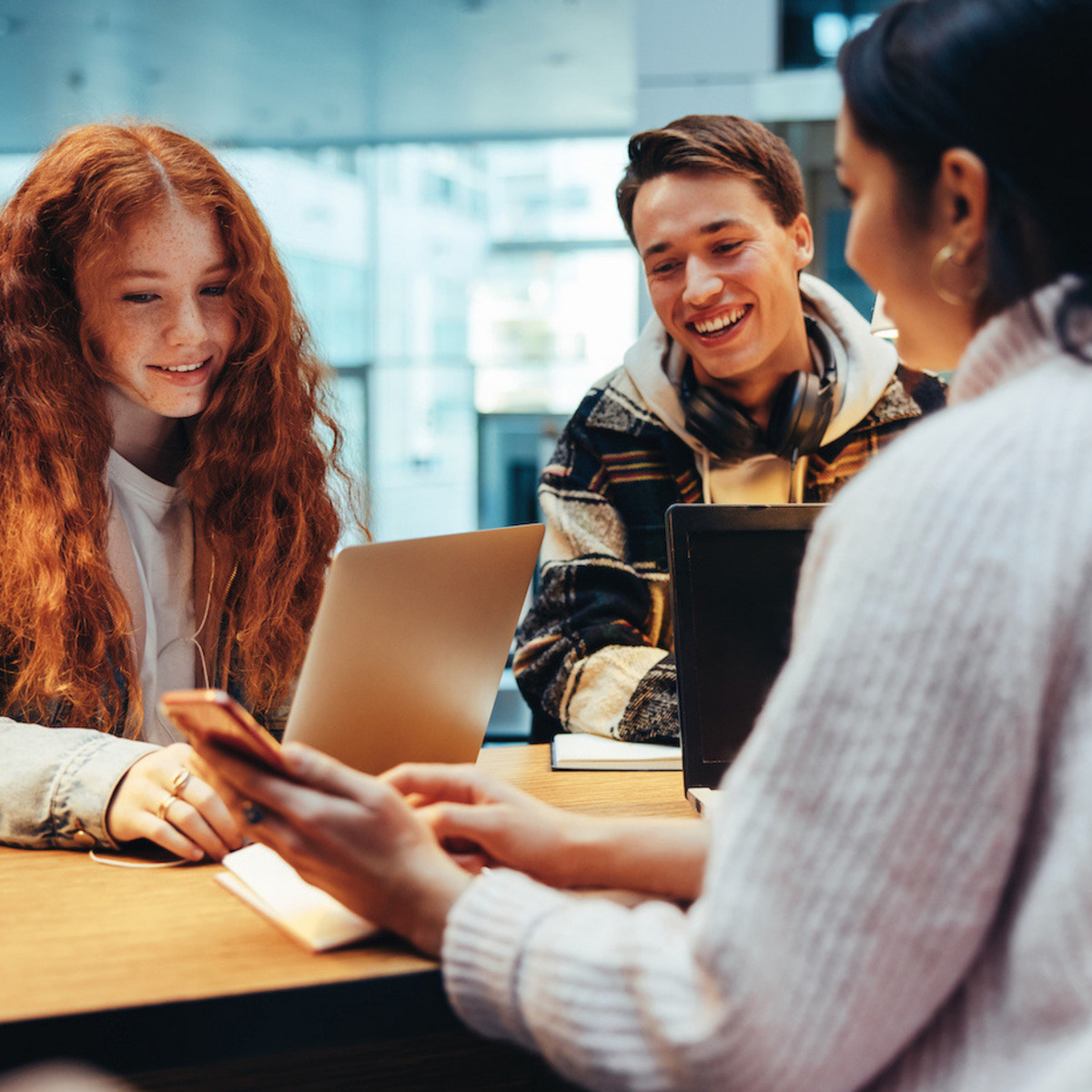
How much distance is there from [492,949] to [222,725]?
25cm

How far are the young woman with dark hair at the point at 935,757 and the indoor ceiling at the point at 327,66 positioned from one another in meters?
4.47

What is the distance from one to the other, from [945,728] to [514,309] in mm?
6749

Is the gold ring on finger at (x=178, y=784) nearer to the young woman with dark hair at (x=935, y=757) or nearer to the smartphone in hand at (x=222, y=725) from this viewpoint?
the smartphone in hand at (x=222, y=725)

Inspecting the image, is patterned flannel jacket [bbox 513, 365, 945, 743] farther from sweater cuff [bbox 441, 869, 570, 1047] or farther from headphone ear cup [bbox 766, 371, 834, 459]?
sweater cuff [bbox 441, 869, 570, 1047]

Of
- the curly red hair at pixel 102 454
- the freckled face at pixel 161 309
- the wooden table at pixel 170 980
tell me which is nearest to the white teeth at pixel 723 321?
the curly red hair at pixel 102 454

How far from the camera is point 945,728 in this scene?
1.80 feet

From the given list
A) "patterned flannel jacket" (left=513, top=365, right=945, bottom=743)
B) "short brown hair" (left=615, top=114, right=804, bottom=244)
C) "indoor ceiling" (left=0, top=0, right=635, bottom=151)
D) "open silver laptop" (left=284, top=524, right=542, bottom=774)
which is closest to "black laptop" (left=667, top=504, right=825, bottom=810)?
"open silver laptop" (left=284, top=524, right=542, bottom=774)

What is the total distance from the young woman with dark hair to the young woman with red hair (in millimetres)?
904

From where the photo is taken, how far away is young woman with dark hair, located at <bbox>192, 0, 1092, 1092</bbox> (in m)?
0.55

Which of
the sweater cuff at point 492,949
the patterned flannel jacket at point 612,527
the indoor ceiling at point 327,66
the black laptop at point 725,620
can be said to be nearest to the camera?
the sweater cuff at point 492,949

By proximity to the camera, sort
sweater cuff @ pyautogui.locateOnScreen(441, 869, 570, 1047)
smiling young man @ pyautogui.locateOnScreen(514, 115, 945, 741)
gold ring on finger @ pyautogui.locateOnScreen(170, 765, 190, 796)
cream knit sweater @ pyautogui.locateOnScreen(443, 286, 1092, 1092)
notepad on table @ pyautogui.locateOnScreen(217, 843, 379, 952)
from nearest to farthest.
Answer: cream knit sweater @ pyautogui.locateOnScreen(443, 286, 1092, 1092) → sweater cuff @ pyautogui.locateOnScreen(441, 869, 570, 1047) → notepad on table @ pyautogui.locateOnScreen(217, 843, 379, 952) → gold ring on finger @ pyautogui.locateOnScreen(170, 765, 190, 796) → smiling young man @ pyautogui.locateOnScreen(514, 115, 945, 741)

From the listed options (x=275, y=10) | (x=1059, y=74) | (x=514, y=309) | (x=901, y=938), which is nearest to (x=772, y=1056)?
(x=901, y=938)

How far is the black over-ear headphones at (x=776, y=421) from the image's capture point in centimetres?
175

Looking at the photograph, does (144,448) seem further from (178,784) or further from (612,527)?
(612,527)
